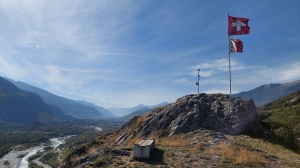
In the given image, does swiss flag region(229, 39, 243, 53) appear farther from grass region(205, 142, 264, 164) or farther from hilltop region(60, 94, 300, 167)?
grass region(205, 142, 264, 164)

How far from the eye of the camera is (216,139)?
18.8 metres

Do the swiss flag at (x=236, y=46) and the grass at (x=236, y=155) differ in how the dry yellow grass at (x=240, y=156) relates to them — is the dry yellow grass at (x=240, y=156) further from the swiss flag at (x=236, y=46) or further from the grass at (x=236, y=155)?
the swiss flag at (x=236, y=46)

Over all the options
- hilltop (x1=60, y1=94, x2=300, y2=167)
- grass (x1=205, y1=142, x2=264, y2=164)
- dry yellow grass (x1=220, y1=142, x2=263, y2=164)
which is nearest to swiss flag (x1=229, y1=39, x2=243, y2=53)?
hilltop (x1=60, y1=94, x2=300, y2=167)

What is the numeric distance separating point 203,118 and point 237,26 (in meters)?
13.3

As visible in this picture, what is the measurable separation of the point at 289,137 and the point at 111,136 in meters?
22.9

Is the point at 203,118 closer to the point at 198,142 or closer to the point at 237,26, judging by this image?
the point at 198,142

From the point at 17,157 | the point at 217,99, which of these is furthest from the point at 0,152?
the point at 217,99

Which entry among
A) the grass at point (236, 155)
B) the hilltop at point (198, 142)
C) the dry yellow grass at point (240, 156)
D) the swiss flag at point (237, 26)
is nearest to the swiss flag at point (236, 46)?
the swiss flag at point (237, 26)

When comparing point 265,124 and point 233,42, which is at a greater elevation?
point 233,42

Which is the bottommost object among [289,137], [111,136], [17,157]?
[17,157]

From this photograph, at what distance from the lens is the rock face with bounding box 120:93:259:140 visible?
23.7m

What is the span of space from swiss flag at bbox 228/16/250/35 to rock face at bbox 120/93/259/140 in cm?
899

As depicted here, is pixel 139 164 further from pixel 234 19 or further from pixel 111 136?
pixel 234 19

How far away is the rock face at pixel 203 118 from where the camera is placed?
23672 millimetres
